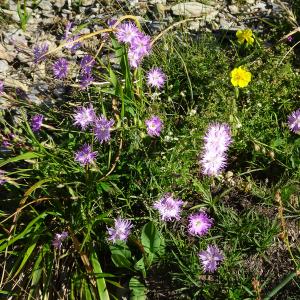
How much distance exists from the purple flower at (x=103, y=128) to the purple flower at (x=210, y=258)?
2.36 feet

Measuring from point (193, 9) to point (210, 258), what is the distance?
1.86 metres

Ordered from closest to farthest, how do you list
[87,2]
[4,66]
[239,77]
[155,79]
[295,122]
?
[295,122], [239,77], [155,79], [4,66], [87,2]

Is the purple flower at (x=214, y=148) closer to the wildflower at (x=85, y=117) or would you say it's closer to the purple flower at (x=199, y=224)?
the purple flower at (x=199, y=224)

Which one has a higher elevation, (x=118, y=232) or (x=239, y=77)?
(x=239, y=77)

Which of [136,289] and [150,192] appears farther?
[150,192]

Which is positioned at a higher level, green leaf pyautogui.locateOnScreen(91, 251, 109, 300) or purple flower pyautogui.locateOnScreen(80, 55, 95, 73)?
purple flower pyautogui.locateOnScreen(80, 55, 95, 73)

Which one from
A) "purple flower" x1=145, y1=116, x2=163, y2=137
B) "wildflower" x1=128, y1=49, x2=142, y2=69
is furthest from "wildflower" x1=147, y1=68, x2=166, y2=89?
"purple flower" x1=145, y1=116, x2=163, y2=137

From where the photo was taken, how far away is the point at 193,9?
10.7 feet

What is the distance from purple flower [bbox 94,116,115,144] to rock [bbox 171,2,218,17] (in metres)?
1.31

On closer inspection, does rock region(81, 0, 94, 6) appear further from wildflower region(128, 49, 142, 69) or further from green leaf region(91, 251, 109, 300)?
green leaf region(91, 251, 109, 300)

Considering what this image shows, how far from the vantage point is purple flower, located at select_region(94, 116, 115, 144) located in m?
2.26

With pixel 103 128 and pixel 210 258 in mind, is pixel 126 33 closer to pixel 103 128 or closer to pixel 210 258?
pixel 103 128

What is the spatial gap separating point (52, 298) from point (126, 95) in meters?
1.13

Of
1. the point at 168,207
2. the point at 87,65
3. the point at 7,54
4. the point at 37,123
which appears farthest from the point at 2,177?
the point at 7,54
